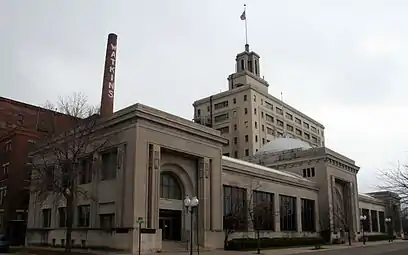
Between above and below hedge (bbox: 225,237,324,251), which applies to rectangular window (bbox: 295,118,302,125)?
above

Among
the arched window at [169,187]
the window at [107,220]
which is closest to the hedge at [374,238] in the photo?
the arched window at [169,187]

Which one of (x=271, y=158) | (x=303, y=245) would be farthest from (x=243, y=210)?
(x=271, y=158)

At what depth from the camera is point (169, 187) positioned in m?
41.7

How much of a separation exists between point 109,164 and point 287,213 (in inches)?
1158

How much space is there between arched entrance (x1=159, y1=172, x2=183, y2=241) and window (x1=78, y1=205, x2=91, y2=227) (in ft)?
22.5

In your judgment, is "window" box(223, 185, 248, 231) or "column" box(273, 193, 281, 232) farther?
"column" box(273, 193, 281, 232)

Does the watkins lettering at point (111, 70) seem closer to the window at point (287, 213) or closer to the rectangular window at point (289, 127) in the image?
the window at point (287, 213)

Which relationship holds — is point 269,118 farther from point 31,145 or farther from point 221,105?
point 31,145

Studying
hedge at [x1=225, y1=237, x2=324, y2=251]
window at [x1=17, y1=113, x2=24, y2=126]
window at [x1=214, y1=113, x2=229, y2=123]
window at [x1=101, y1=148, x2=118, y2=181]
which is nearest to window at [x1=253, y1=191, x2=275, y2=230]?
hedge at [x1=225, y1=237, x2=324, y2=251]

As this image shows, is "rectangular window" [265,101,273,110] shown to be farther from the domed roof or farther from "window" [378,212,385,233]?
"window" [378,212,385,233]

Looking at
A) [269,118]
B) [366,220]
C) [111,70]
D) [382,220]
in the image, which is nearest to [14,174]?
[111,70]

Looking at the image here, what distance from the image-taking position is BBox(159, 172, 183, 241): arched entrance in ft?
133

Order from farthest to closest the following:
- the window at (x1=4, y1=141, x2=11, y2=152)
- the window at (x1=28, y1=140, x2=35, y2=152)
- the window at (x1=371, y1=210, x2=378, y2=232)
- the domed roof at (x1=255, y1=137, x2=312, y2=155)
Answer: the window at (x1=371, y1=210, x2=378, y2=232) < the domed roof at (x1=255, y1=137, x2=312, y2=155) < the window at (x1=4, y1=141, x2=11, y2=152) < the window at (x1=28, y1=140, x2=35, y2=152)

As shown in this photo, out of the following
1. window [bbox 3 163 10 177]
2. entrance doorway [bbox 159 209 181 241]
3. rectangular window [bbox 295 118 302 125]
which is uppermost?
rectangular window [bbox 295 118 302 125]
